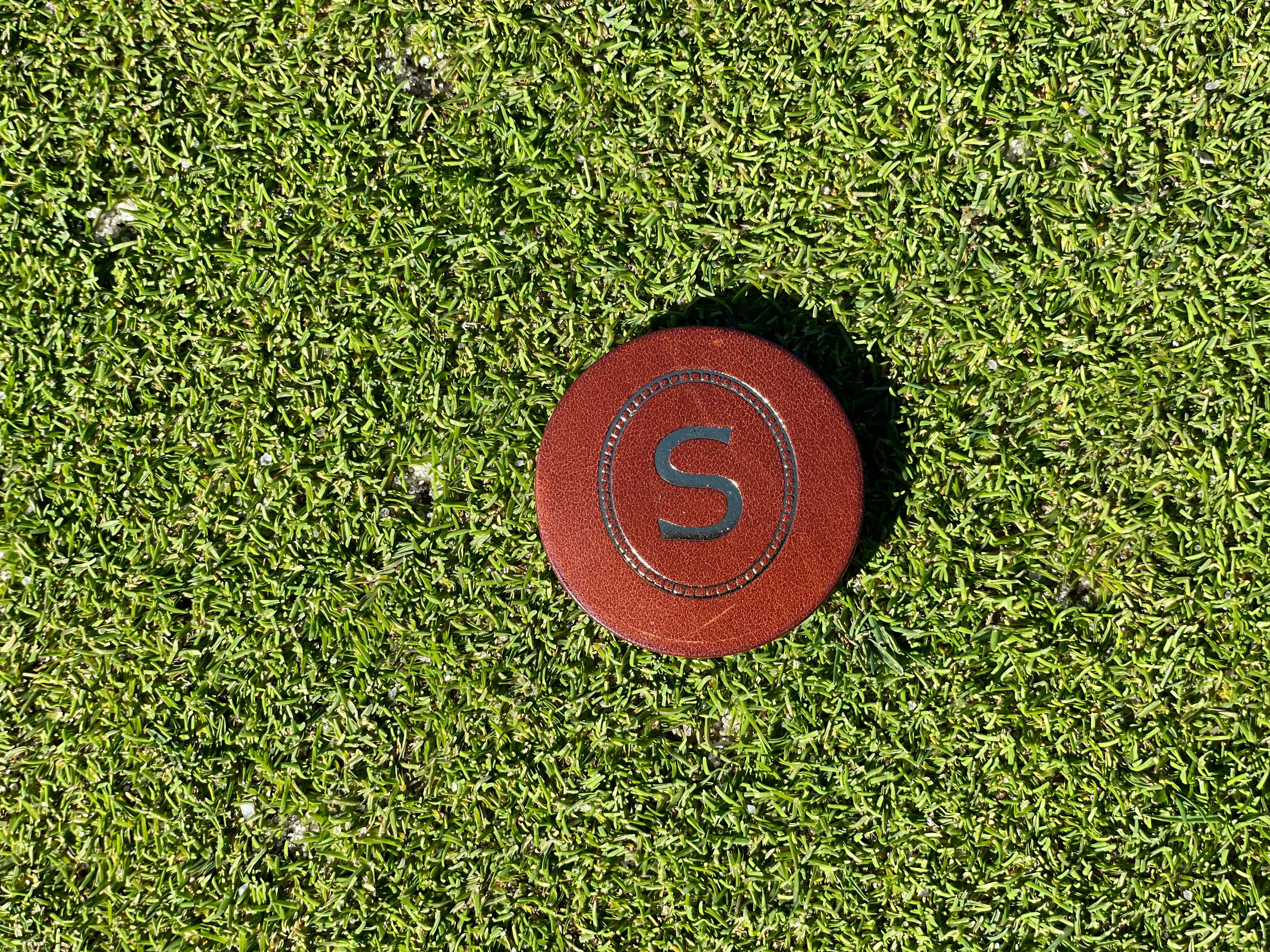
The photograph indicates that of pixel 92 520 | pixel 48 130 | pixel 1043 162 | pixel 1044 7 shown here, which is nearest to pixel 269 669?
pixel 92 520

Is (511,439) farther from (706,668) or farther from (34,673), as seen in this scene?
(34,673)

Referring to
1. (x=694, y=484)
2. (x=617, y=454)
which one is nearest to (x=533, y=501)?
(x=617, y=454)

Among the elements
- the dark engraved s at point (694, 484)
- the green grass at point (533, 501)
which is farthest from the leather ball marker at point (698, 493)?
the green grass at point (533, 501)

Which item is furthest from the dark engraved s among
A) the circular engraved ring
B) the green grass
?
the green grass

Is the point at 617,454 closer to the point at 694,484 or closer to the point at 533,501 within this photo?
the point at 694,484

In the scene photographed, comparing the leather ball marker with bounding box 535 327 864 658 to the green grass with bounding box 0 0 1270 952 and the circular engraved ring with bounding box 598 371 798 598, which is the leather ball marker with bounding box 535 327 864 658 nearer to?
the circular engraved ring with bounding box 598 371 798 598
